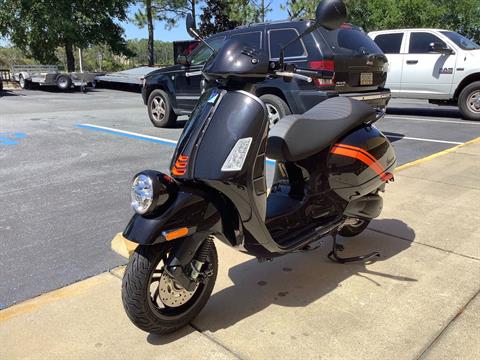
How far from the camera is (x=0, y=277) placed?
3.21m

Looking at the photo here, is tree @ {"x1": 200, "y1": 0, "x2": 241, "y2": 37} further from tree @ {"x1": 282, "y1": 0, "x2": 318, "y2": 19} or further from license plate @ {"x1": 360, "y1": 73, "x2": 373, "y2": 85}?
license plate @ {"x1": 360, "y1": 73, "x2": 373, "y2": 85}

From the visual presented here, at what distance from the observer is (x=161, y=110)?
31.0ft

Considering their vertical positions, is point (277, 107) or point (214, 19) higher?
point (214, 19)

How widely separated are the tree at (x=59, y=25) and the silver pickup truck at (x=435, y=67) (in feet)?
59.8

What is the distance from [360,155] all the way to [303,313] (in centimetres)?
118

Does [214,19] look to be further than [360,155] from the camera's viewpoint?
Yes

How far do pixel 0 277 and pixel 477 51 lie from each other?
34.0 feet

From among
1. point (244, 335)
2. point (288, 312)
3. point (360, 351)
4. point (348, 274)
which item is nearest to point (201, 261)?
point (244, 335)

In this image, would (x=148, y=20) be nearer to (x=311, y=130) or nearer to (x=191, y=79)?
(x=191, y=79)

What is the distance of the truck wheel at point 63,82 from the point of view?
1959cm

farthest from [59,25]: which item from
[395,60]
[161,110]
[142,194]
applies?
[142,194]

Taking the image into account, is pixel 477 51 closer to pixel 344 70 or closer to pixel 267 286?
pixel 344 70

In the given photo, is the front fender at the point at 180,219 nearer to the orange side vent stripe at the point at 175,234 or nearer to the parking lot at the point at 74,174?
the orange side vent stripe at the point at 175,234

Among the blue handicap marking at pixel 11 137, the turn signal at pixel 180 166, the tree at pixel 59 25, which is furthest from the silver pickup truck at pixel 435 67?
the tree at pixel 59 25
